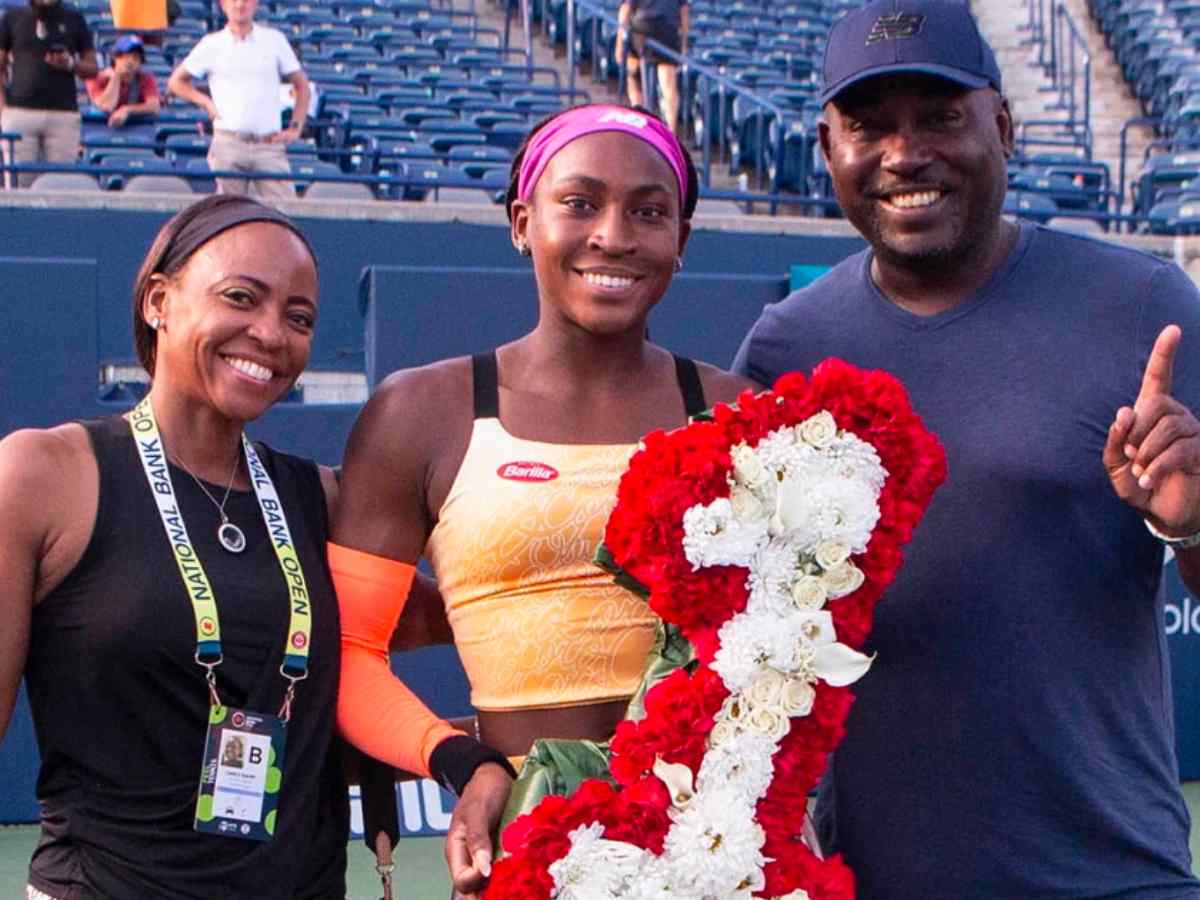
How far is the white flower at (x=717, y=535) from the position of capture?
237 cm

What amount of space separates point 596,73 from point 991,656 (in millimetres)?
13733

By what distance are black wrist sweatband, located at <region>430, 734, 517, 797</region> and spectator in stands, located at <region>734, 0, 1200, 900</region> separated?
0.52 meters

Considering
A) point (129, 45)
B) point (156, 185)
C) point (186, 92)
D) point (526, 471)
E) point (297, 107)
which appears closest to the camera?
point (526, 471)

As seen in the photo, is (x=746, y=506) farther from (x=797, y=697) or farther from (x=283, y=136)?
(x=283, y=136)

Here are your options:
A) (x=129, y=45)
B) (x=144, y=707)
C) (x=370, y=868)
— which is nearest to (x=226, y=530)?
(x=144, y=707)

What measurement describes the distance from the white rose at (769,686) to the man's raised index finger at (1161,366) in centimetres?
59

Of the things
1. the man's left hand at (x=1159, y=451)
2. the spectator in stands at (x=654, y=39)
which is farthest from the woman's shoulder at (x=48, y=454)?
the spectator in stands at (x=654, y=39)

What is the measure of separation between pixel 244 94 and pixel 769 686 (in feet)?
27.1

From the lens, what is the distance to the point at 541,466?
2.69m

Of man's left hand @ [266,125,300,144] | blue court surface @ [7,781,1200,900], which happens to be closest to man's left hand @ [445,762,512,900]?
blue court surface @ [7,781,1200,900]

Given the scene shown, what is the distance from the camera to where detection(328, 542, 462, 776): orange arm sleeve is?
8.92ft

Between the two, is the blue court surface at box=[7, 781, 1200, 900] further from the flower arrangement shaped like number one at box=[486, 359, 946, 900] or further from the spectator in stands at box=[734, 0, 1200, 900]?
the flower arrangement shaped like number one at box=[486, 359, 946, 900]

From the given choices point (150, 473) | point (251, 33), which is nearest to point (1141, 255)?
point (150, 473)

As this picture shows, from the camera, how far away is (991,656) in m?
2.61
